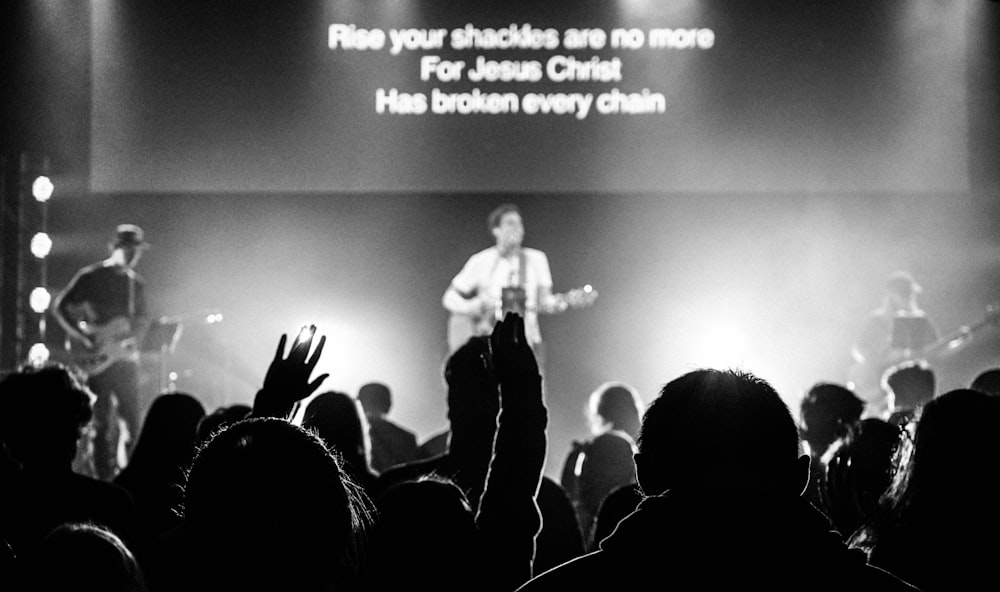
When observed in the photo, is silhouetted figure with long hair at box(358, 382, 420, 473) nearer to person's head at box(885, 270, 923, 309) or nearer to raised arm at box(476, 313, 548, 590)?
raised arm at box(476, 313, 548, 590)

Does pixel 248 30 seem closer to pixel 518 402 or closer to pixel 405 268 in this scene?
pixel 405 268

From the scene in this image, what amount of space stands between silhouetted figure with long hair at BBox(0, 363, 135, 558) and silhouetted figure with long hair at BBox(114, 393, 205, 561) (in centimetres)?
40

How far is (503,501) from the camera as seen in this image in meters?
2.02

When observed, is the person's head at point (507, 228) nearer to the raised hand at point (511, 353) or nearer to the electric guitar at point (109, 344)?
the electric guitar at point (109, 344)

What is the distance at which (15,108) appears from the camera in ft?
30.5

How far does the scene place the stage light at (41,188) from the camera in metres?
8.96

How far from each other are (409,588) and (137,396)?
6.30 m

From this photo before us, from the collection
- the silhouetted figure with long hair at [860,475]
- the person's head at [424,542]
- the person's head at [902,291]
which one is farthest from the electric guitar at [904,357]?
the person's head at [424,542]

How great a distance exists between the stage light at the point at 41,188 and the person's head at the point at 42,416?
6613 mm

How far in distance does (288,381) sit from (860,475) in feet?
4.57

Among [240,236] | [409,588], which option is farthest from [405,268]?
[409,588]

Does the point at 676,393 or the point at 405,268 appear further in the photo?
the point at 405,268

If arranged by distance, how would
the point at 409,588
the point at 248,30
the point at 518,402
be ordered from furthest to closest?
1. the point at 248,30
2. the point at 518,402
3. the point at 409,588

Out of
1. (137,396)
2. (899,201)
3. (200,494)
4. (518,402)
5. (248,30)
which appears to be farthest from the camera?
(899,201)
